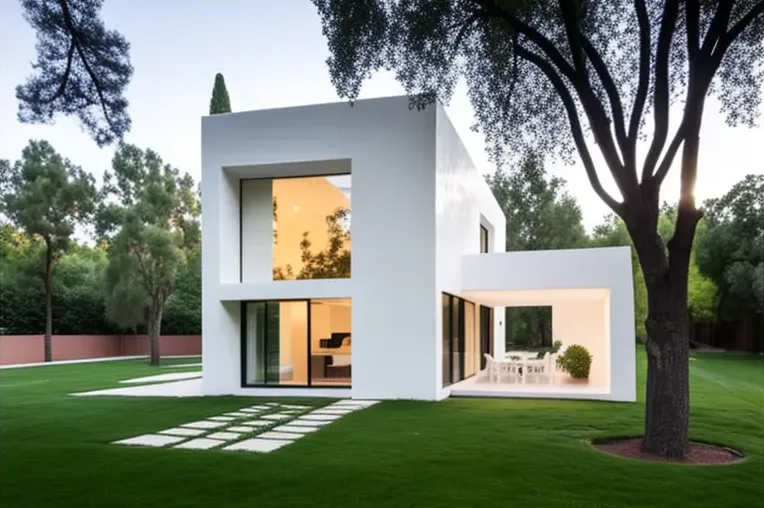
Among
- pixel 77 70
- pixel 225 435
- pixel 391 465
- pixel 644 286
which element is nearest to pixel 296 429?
pixel 225 435

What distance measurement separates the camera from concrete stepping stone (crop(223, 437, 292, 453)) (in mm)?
8406

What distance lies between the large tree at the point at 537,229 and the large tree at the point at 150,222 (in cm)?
2044

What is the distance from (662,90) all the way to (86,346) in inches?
1309

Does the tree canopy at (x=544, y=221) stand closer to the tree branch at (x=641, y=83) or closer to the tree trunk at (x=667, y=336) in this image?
the tree branch at (x=641, y=83)

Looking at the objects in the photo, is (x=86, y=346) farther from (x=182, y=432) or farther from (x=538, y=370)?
(x=182, y=432)

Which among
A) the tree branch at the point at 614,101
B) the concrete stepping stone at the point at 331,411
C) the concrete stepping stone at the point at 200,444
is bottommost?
the concrete stepping stone at the point at 331,411

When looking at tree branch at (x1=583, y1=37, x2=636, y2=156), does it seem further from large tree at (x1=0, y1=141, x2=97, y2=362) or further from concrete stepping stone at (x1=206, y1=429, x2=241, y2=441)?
large tree at (x1=0, y1=141, x2=97, y2=362)

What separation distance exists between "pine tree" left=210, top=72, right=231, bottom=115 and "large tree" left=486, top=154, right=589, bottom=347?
21.5m

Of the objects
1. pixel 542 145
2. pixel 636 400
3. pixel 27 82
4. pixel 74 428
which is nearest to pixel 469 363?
pixel 636 400

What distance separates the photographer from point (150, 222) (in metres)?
27.4

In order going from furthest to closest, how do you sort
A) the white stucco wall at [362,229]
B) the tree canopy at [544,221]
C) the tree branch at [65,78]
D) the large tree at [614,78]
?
1. the tree canopy at [544,221]
2. the white stucco wall at [362,229]
3. the tree branch at [65,78]
4. the large tree at [614,78]

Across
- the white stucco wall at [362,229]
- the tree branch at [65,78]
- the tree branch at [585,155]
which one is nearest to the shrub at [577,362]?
the white stucco wall at [362,229]

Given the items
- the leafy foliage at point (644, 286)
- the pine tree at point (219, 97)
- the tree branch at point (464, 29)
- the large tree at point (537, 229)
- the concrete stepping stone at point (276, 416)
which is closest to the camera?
the tree branch at point (464, 29)

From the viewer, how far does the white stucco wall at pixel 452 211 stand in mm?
13617
